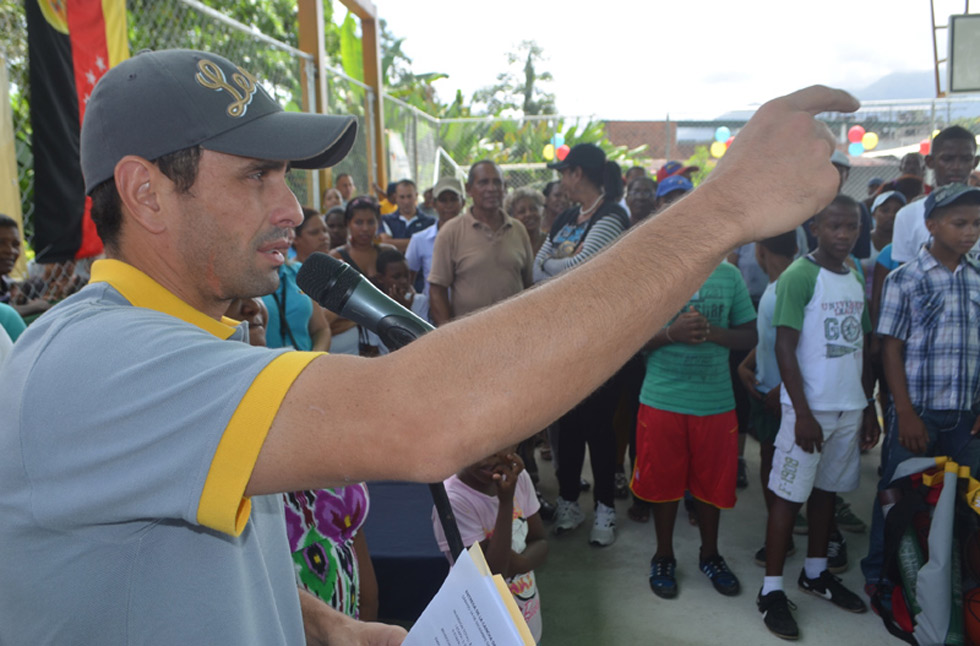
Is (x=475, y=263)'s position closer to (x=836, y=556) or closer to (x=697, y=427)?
(x=697, y=427)

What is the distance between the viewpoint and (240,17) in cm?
1198

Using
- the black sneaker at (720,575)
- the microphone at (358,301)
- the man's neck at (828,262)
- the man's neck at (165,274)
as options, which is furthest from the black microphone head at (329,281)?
the black sneaker at (720,575)

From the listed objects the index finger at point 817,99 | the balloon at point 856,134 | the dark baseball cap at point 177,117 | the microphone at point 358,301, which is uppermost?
the balloon at point 856,134

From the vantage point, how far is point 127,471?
2.38ft

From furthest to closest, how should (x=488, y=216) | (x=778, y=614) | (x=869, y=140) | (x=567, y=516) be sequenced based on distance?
(x=869, y=140) → (x=488, y=216) → (x=567, y=516) → (x=778, y=614)

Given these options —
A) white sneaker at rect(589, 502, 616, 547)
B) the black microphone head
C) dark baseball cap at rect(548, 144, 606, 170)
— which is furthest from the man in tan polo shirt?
the black microphone head

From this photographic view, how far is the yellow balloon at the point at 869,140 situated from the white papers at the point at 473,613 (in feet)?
40.0

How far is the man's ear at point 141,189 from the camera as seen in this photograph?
990mm

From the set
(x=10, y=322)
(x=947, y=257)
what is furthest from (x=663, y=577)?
(x=10, y=322)

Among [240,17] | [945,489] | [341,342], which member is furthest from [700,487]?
[240,17]

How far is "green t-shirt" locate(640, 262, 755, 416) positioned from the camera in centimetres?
384

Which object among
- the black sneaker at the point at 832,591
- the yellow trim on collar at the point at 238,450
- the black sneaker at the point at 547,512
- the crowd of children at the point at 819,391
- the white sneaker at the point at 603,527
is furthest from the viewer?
the black sneaker at the point at 547,512

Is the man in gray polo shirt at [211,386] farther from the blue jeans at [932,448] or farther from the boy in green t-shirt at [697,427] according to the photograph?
the blue jeans at [932,448]

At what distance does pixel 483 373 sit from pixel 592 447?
397 centimetres
